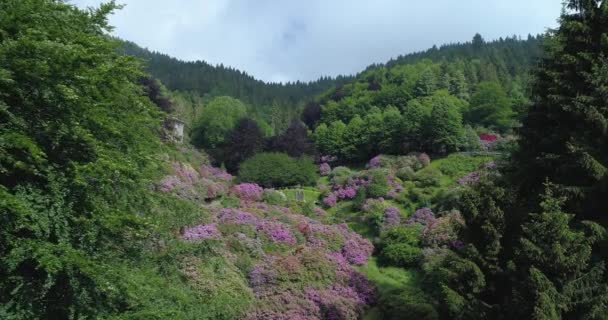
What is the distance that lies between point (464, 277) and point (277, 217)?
1674 centimetres

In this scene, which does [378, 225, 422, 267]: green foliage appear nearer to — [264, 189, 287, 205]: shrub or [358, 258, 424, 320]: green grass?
[358, 258, 424, 320]: green grass

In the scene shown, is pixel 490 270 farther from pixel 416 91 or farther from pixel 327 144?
pixel 416 91

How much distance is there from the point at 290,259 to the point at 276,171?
25255 millimetres

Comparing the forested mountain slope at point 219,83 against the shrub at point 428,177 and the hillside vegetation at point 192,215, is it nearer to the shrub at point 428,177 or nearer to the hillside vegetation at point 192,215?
the shrub at point 428,177

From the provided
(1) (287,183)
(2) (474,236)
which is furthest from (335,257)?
(1) (287,183)

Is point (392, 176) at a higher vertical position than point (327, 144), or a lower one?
lower

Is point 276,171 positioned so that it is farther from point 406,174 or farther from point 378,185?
point 406,174

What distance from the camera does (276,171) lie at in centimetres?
4594

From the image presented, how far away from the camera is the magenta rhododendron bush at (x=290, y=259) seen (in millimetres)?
19172

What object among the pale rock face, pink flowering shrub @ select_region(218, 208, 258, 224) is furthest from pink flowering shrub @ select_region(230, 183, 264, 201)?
pink flowering shrub @ select_region(218, 208, 258, 224)

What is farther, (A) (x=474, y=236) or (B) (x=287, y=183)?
(B) (x=287, y=183)

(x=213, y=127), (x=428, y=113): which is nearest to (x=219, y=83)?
(x=213, y=127)

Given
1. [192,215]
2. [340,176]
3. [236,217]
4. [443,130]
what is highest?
[443,130]

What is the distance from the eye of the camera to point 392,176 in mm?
42844
